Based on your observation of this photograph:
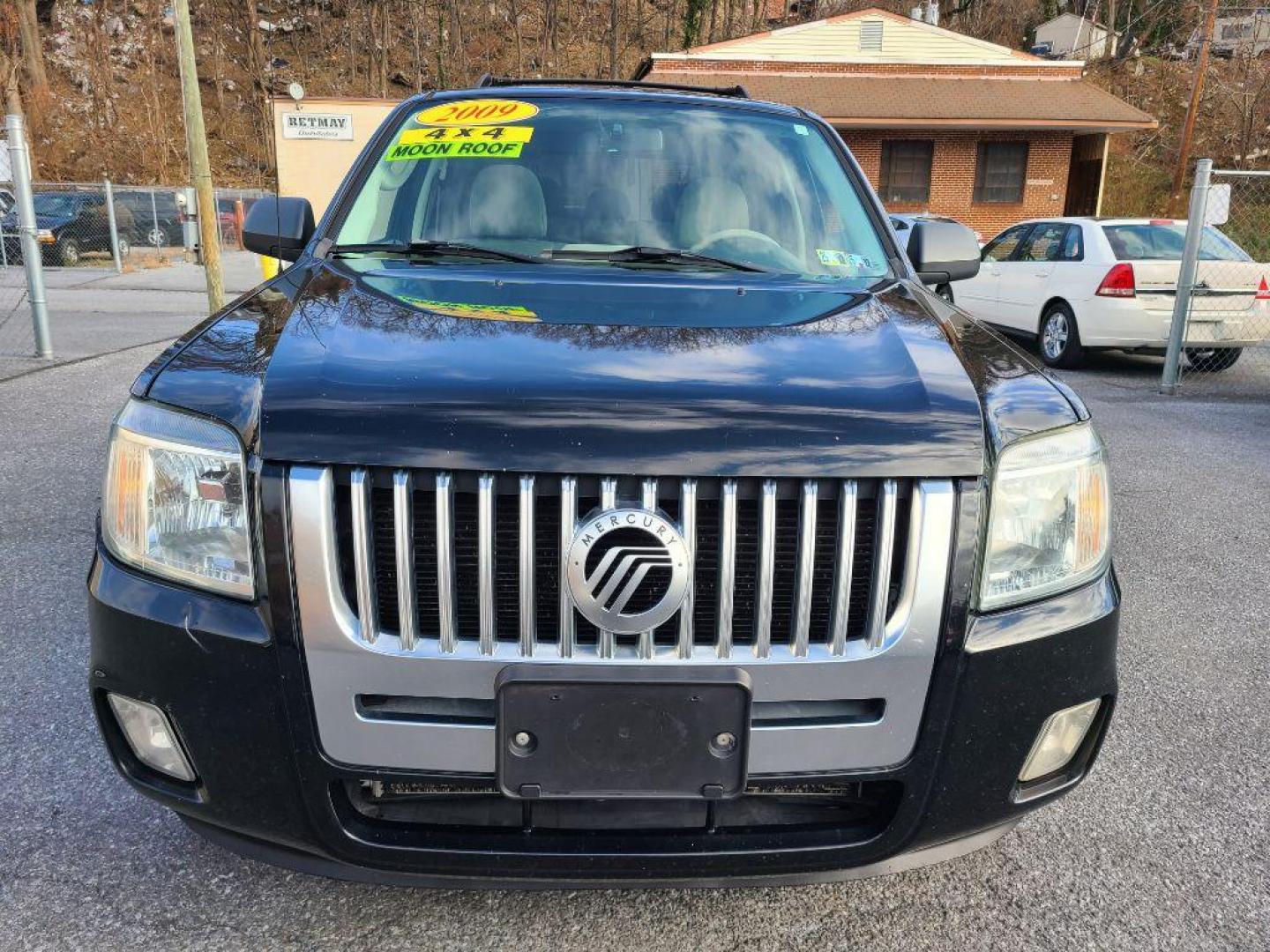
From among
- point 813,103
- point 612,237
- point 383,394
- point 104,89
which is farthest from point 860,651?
point 104,89

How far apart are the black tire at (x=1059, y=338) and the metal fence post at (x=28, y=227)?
9620mm

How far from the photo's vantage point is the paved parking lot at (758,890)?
204 cm

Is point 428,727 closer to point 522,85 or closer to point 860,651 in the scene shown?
point 860,651

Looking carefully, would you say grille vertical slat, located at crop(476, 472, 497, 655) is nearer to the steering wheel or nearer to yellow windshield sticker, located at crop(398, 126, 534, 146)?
the steering wheel

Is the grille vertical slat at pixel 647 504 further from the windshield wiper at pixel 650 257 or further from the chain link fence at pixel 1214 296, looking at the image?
the chain link fence at pixel 1214 296

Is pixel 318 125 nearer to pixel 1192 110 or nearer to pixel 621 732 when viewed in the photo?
pixel 621 732

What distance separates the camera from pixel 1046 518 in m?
1.82

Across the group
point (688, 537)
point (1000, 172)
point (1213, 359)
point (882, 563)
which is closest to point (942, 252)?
point (882, 563)

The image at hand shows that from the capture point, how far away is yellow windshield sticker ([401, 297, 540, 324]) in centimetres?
203

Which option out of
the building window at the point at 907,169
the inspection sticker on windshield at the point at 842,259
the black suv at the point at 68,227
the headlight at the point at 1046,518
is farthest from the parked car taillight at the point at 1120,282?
the black suv at the point at 68,227

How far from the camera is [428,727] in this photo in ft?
5.34

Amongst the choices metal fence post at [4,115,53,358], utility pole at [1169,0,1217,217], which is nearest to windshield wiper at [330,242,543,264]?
metal fence post at [4,115,53,358]

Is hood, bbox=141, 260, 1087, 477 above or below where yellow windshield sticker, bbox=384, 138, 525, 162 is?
below

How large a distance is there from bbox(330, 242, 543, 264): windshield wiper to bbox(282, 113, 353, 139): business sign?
18511 millimetres
